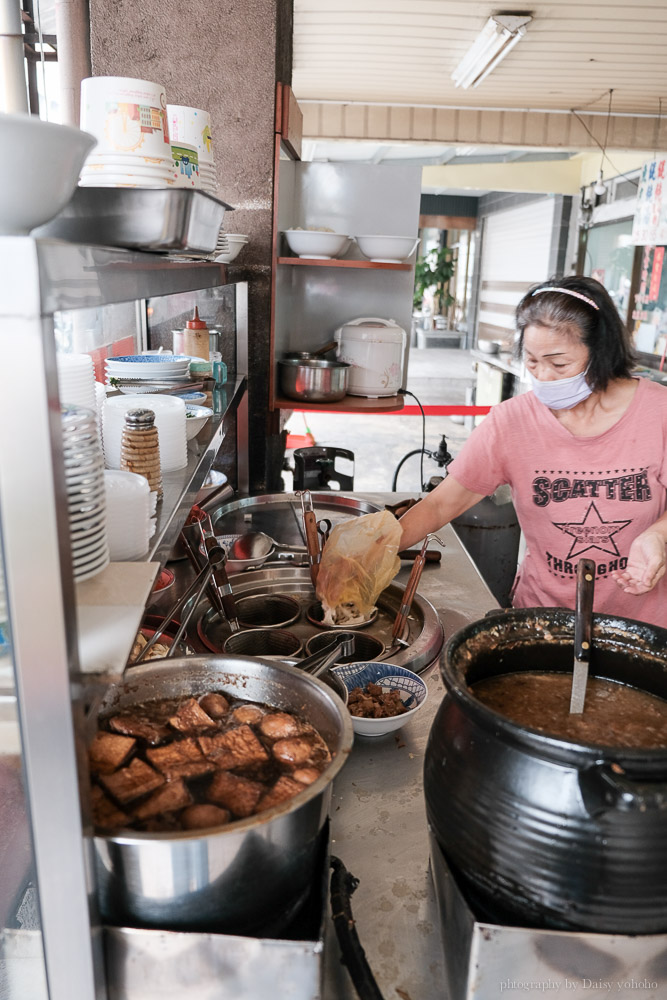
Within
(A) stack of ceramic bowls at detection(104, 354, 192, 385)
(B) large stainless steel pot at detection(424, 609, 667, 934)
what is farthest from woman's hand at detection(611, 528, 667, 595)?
(A) stack of ceramic bowls at detection(104, 354, 192, 385)

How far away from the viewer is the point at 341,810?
140cm

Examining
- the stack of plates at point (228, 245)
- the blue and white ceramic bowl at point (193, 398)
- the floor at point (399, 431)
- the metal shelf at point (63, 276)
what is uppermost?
the stack of plates at point (228, 245)

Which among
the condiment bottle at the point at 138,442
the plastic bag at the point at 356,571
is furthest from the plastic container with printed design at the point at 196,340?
the condiment bottle at the point at 138,442

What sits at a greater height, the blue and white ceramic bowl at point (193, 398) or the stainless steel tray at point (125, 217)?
the stainless steel tray at point (125, 217)

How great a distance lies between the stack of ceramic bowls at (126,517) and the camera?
0.99 m

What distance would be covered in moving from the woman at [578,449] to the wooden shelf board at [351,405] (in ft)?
3.99

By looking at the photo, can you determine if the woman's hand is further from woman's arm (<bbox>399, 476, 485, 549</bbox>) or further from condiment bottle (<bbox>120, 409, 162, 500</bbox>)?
condiment bottle (<bbox>120, 409, 162, 500</bbox>)

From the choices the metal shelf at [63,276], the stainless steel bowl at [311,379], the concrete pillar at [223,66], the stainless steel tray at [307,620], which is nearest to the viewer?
the metal shelf at [63,276]

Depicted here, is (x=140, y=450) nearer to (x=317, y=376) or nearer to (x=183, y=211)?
(x=183, y=211)

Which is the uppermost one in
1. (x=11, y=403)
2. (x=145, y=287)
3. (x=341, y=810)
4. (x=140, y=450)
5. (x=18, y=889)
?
(x=145, y=287)

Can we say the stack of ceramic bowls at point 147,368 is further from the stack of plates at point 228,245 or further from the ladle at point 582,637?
the ladle at point 582,637

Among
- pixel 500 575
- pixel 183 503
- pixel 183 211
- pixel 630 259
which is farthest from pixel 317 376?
pixel 630 259

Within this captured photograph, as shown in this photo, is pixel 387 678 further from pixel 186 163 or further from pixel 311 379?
pixel 311 379

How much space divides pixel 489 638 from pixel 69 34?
2.85 metres
